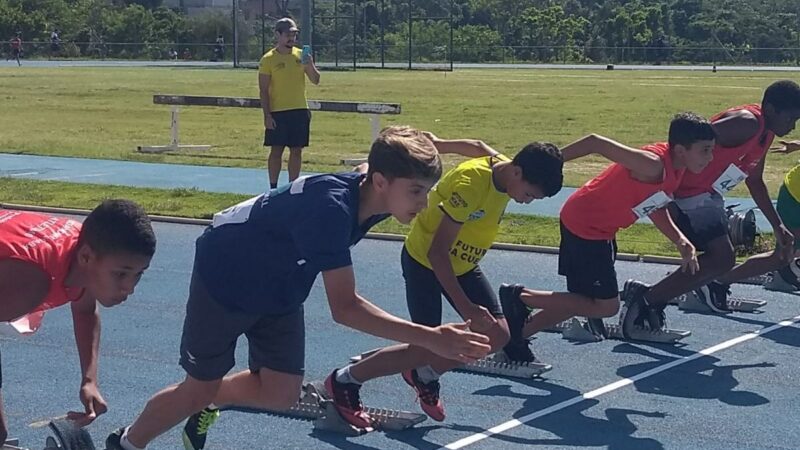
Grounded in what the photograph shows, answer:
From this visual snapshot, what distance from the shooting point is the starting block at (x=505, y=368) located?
7.03 metres

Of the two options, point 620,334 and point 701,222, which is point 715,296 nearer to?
point 701,222

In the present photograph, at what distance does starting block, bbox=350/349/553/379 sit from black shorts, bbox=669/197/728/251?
5.05 ft

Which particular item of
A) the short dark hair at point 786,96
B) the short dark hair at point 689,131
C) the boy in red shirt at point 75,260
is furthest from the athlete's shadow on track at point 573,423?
the short dark hair at point 786,96

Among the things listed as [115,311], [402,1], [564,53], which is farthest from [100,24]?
[115,311]

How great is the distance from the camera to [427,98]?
3244cm

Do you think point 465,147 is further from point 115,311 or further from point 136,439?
point 115,311

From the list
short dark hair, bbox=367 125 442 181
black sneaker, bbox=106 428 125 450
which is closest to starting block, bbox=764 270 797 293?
short dark hair, bbox=367 125 442 181

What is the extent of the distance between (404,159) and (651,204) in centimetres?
298

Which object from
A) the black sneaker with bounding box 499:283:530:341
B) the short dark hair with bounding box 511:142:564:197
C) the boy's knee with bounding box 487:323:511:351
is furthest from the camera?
the black sneaker with bounding box 499:283:530:341

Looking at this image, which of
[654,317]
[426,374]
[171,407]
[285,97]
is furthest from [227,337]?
[285,97]

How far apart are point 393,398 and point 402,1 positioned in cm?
8104

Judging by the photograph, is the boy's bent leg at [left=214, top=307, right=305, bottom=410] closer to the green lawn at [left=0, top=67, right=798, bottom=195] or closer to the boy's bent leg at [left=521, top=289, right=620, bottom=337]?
the boy's bent leg at [left=521, top=289, right=620, bottom=337]

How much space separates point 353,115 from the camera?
28.0m

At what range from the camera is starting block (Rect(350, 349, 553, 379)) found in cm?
703
